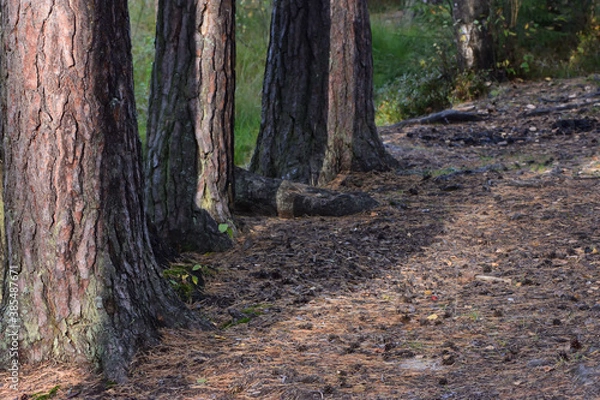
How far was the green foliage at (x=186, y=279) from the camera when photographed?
158 inches

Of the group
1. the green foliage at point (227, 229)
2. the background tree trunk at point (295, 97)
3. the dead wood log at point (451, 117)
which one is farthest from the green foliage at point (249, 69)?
the green foliage at point (227, 229)

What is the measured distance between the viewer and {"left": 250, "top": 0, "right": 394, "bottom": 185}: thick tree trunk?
646cm

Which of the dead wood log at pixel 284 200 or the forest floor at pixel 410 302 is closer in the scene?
the forest floor at pixel 410 302

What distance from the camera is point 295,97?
257 inches

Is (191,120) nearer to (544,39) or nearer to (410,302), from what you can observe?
(410,302)

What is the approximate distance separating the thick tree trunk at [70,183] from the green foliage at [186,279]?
2.38 ft

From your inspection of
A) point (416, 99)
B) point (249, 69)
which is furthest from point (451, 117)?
point (249, 69)

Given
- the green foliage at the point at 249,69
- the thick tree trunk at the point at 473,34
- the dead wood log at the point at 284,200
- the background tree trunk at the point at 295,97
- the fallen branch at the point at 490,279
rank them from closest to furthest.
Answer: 1. the fallen branch at the point at 490,279
2. the dead wood log at the point at 284,200
3. the background tree trunk at the point at 295,97
4. the green foliage at the point at 249,69
5. the thick tree trunk at the point at 473,34

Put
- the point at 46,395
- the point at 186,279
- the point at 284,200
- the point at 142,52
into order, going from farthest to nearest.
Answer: the point at 142,52, the point at 284,200, the point at 186,279, the point at 46,395

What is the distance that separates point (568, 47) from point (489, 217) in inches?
276

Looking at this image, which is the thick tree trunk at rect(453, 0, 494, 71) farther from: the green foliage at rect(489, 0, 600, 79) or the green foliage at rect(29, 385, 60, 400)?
the green foliage at rect(29, 385, 60, 400)

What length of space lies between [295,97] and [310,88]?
155 mm

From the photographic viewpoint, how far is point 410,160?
24.6 feet

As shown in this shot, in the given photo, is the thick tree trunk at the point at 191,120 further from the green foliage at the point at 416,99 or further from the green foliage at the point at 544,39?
the green foliage at the point at 544,39
